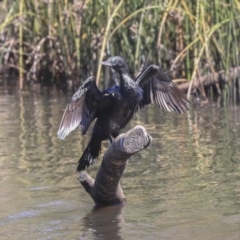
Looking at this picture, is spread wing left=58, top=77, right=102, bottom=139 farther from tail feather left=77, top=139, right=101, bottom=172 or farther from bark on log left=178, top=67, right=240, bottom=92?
bark on log left=178, top=67, right=240, bottom=92

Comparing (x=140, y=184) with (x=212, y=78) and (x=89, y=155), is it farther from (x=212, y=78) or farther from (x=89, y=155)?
(x=212, y=78)

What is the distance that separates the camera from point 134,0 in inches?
420

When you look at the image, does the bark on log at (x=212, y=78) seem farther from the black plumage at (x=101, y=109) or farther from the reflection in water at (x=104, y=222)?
the reflection in water at (x=104, y=222)

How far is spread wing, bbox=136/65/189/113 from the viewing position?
21.7ft

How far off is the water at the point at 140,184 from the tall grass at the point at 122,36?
99 cm

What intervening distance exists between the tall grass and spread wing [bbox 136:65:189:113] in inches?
130

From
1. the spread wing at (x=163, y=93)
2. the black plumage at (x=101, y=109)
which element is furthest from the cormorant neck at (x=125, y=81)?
the spread wing at (x=163, y=93)

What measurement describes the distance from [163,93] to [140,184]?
724mm

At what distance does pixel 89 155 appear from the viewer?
6.07 m

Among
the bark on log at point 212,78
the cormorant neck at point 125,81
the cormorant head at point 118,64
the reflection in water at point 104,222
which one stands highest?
the cormorant head at point 118,64

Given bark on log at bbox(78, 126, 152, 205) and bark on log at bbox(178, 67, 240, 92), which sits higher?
bark on log at bbox(178, 67, 240, 92)

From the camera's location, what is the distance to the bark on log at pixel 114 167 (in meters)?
5.14

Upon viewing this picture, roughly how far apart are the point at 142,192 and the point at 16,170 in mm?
1353

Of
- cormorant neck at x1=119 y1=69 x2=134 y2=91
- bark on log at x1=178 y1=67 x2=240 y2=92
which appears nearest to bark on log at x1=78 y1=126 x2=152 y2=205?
cormorant neck at x1=119 y1=69 x2=134 y2=91
